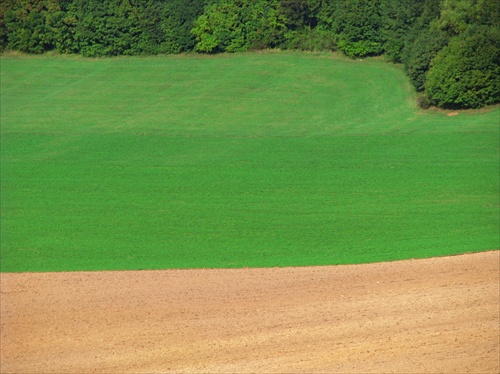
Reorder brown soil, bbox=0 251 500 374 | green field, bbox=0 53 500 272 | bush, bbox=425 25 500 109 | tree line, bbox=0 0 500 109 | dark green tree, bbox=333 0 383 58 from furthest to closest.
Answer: dark green tree, bbox=333 0 383 58 → tree line, bbox=0 0 500 109 → bush, bbox=425 25 500 109 → green field, bbox=0 53 500 272 → brown soil, bbox=0 251 500 374

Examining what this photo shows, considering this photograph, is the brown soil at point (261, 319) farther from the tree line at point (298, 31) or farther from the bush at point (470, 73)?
the tree line at point (298, 31)

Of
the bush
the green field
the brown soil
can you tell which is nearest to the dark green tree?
the green field

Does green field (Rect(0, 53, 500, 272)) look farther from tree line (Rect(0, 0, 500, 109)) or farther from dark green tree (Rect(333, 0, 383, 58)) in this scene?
dark green tree (Rect(333, 0, 383, 58))

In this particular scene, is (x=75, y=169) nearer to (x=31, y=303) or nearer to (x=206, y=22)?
(x=206, y=22)

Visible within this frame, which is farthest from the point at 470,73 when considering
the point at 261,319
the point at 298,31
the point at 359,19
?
the point at 261,319

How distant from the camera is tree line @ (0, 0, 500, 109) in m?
42.0

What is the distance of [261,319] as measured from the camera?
75.4 ft

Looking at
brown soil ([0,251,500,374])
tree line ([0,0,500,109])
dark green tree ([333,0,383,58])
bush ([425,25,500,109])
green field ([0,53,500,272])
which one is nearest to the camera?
brown soil ([0,251,500,374])

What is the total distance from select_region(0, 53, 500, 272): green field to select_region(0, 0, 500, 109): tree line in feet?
4.18

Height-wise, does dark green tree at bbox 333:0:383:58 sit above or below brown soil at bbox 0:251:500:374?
above

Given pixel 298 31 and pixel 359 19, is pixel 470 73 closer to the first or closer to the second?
pixel 359 19

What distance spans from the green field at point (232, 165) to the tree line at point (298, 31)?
1.28m

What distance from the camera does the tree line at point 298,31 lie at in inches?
1655

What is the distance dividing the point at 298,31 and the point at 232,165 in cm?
1216
